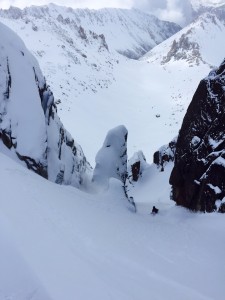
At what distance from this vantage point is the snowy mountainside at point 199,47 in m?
122

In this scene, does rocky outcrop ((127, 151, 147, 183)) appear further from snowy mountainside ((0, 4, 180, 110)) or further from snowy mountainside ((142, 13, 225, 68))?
snowy mountainside ((142, 13, 225, 68))

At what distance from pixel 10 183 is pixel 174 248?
15.2 ft

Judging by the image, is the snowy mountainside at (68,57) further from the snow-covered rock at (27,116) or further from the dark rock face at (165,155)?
the snow-covered rock at (27,116)

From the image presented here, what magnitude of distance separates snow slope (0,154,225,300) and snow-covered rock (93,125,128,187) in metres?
11.9

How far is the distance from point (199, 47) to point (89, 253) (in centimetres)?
14180

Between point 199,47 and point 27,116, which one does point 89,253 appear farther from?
point 199,47

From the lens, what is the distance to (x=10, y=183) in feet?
29.8

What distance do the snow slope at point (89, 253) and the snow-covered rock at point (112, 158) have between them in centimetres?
1188

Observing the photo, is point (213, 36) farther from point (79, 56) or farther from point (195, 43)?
point (79, 56)

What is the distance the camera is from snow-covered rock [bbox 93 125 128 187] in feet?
78.1

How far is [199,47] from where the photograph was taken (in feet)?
454

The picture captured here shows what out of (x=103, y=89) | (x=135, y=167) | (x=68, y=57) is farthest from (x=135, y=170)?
(x=68, y=57)

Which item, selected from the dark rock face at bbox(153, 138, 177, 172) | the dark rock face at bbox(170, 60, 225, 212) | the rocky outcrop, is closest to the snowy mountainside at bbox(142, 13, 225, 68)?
the dark rock face at bbox(153, 138, 177, 172)

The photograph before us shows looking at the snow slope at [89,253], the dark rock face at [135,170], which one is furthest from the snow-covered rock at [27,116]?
the dark rock face at [135,170]
